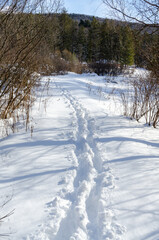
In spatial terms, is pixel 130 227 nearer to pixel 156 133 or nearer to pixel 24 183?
pixel 24 183

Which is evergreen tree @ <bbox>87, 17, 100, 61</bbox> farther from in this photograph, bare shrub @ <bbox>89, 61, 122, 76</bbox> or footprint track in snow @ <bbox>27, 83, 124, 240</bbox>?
footprint track in snow @ <bbox>27, 83, 124, 240</bbox>

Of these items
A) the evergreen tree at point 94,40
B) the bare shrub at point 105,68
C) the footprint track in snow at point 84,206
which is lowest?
the footprint track in snow at point 84,206

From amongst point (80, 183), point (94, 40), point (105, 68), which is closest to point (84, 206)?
point (80, 183)

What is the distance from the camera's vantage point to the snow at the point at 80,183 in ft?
5.61

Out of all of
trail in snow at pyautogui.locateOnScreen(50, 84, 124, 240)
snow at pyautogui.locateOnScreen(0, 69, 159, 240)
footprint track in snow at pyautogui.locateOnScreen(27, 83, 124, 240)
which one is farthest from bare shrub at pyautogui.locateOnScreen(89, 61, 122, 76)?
footprint track in snow at pyautogui.locateOnScreen(27, 83, 124, 240)

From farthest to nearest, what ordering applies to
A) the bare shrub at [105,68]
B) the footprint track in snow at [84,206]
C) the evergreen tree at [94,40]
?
the evergreen tree at [94,40] < the bare shrub at [105,68] < the footprint track in snow at [84,206]

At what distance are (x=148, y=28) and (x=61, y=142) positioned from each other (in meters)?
2.63

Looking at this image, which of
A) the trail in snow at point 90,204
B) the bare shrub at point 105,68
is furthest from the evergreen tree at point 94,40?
the trail in snow at point 90,204

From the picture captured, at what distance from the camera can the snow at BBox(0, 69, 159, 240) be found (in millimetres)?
1710

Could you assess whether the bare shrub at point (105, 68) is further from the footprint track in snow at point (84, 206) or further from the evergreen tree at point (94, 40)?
the footprint track in snow at point (84, 206)

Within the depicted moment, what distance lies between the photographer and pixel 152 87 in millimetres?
4680

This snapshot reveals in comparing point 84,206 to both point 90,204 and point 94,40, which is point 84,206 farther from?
point 94,40

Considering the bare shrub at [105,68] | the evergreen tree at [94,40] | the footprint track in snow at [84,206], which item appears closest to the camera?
the footprint track in snow at [84,206]

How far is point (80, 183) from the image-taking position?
2.38 m
